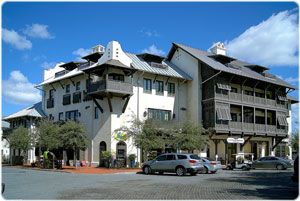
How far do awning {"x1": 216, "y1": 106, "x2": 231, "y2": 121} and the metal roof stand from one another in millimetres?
4943

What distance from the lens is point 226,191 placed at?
679 inches

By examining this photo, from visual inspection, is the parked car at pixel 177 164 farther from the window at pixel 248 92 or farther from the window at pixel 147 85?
the window at pixel 248 92

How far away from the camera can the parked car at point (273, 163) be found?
37.6m

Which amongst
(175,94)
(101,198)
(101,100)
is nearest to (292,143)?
(175,94)

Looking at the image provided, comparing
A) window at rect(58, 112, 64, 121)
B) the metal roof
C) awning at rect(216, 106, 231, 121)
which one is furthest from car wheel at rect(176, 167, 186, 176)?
window at rect(58, 112, 64, 121)

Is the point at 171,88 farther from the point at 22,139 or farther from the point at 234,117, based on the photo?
the point at 22,139

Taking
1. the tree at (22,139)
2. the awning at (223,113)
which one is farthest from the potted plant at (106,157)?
the awning at (223,113)

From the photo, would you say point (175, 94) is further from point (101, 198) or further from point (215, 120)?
point (101, 198)

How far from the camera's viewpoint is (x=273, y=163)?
125ft

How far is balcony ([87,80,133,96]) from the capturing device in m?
37.0

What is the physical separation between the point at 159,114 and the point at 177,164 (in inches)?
582

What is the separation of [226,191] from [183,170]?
1030cm

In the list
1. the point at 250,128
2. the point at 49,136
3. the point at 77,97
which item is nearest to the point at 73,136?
the point at 49,136

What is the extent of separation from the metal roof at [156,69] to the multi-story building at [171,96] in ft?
0.47
